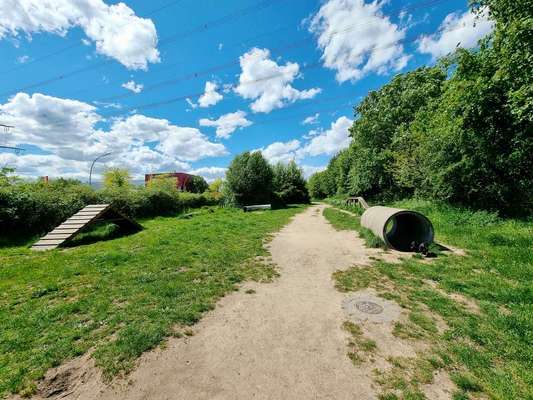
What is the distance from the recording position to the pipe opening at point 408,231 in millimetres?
8070

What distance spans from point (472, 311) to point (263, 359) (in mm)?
3877

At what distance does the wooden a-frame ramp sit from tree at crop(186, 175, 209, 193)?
55.8m

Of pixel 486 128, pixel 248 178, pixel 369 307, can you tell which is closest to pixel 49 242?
pixel 369 307

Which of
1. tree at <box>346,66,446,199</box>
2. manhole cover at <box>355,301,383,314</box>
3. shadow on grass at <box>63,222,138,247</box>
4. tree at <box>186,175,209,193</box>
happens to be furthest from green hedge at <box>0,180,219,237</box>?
tree at <box>186,175,209,193</box>

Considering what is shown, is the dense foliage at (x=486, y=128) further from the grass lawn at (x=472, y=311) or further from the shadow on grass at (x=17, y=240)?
the shadow on grass at (x=17, y=240)

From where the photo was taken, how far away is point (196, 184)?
6881 centimetres

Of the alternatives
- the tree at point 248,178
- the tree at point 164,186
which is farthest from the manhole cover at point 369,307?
the tree at point 248,178

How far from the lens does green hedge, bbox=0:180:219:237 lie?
10.3 m

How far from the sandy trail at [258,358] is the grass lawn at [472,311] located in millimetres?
617

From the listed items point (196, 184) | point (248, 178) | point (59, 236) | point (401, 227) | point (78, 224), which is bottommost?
point (401, 227)

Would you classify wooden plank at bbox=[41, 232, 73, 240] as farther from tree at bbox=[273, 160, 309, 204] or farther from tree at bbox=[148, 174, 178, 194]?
tree at bbox=[273, 160, 309, 204]

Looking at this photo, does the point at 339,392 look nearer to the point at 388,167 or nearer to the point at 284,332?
the point at 284,332

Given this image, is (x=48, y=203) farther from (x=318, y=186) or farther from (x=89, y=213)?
(x=318, y=186)

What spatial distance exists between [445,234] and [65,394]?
12.1 meters
